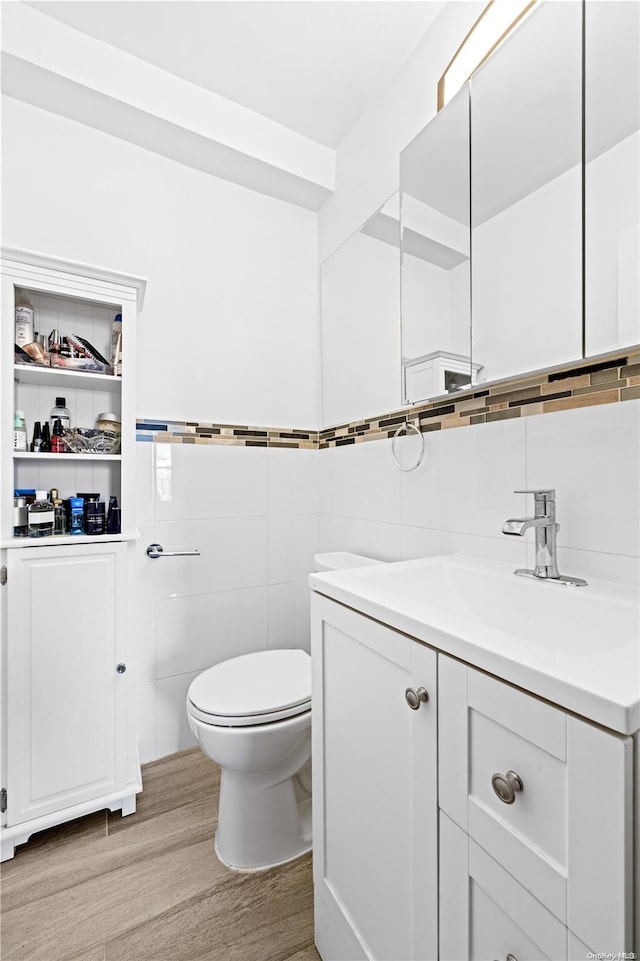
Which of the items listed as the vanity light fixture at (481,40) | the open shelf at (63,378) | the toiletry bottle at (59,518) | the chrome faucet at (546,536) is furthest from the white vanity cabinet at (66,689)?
the vanity light fixture at (481,40)

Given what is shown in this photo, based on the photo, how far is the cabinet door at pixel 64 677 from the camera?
4.38 ft

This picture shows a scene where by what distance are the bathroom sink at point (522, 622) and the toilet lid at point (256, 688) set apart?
51 centimetres

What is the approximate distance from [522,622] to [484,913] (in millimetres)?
523

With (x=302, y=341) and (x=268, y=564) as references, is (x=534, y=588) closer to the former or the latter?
(x=268, y=564)

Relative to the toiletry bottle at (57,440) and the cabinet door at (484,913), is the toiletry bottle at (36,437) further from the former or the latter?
the cabinet door at (484,913)

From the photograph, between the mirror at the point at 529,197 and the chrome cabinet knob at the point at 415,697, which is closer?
the chrome cabinet knob at the point at 415,697

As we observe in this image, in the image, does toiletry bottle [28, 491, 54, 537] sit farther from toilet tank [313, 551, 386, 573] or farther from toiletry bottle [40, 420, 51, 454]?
toilet tank [313, 551, 386, 573]

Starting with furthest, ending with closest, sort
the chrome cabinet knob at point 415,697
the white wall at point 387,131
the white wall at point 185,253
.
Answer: the white wall at point 185,253 → the white wall at point 387,131 → the chrome cabinet knob at point 415,697

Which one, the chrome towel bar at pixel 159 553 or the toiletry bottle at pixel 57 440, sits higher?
the toiletry bottle at pixel 57 440

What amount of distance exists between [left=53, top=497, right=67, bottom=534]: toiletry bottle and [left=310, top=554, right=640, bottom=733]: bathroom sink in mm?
966

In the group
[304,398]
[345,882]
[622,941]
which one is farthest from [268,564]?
[622,941]

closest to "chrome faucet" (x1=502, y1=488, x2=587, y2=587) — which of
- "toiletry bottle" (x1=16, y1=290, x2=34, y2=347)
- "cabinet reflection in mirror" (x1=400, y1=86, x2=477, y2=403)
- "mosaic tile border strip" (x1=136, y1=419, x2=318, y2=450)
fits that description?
"cabinet reflection in mirror" (x1=400, y1=86, x2=477, y2=403)

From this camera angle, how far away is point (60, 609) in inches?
54.9

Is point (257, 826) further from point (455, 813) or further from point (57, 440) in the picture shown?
point (57, 440)
